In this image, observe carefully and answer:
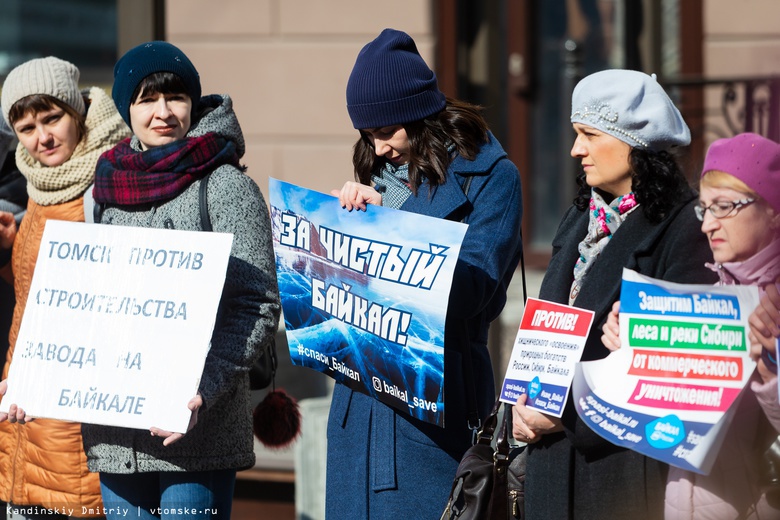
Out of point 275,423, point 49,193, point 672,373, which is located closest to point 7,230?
point 49,193

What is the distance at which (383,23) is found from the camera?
665 centimetres

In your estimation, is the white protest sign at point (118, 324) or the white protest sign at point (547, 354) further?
the white protest sign at point (118, 324)

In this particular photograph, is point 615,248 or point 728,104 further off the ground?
point 728,104

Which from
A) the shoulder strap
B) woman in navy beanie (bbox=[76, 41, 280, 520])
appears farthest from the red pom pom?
the shoulder strap

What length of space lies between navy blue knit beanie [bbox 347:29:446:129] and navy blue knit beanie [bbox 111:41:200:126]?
1.89ft

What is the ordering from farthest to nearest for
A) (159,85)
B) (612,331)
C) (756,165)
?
(159,85)
(612,331)
(756,165)

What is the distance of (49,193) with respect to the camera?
3.77 metres

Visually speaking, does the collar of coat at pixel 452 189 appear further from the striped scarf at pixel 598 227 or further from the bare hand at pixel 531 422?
the bare hand at pixel 531 422

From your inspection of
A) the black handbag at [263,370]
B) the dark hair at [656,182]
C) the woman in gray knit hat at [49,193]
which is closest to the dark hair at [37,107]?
the woman in gray knit hat at [49,193]

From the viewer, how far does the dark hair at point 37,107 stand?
12.4 ft

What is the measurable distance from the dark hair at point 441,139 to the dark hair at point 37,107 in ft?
4.30

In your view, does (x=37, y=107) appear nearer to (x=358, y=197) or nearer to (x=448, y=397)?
(x=358, y=197)

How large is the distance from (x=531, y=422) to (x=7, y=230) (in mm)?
2069

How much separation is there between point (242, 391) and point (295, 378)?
8.56 ft
